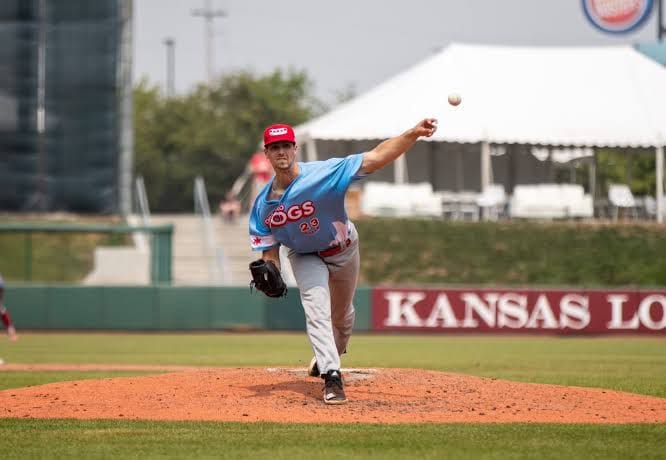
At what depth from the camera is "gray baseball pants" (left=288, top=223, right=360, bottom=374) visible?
779 cm

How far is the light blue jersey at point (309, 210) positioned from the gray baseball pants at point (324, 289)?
0.42 feet

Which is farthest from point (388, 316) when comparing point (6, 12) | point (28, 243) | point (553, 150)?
point (6, 12)

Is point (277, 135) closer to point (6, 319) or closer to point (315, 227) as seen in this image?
point (315, 227)

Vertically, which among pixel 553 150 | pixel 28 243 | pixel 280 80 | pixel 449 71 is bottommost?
pixel 28 243

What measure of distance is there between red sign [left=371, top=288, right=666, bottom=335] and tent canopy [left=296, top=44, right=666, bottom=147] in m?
6.24

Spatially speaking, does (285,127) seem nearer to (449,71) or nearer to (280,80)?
(449,71)

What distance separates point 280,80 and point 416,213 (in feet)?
118

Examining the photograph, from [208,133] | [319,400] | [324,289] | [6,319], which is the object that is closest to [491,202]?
[6,319]

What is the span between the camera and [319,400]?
8.05m

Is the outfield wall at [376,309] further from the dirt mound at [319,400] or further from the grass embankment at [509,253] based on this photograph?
the dirt mound at [319,400]

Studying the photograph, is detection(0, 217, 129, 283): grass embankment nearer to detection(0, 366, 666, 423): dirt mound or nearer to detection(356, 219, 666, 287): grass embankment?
detection(356, 219, 666, 287): grass embankment

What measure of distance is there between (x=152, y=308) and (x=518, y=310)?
7051mm

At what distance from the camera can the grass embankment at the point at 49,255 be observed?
23406mm

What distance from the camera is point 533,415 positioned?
7598 mm
